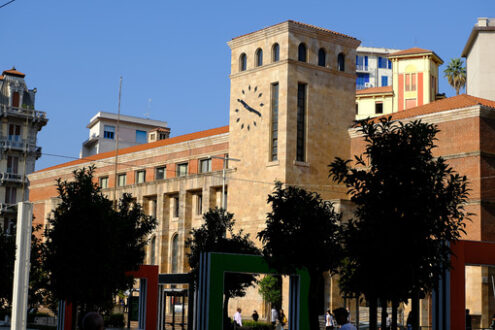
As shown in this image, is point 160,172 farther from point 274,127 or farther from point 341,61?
point 341,61

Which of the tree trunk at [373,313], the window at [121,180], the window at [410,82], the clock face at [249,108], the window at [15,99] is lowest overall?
the tree trunk at [373,313]

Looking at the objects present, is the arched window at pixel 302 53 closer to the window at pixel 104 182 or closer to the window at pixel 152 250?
the window at pixel 152 250

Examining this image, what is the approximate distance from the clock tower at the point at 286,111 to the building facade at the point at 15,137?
1207 inches

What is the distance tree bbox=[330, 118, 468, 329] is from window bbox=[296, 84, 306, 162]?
31079mm

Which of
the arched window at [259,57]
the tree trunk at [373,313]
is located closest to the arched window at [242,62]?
the arched window at [259,57]

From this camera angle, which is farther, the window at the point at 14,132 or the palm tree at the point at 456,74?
the palm tree at the point at 456,74

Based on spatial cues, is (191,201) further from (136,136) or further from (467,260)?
(136,136)

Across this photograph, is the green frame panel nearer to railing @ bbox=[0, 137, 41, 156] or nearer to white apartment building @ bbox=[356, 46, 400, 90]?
railing @ bbox=[0, 137, 41, 156]

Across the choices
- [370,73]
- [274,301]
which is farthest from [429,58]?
[274,301]

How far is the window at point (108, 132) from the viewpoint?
11762cm

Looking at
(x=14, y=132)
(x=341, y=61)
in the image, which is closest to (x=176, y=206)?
(x=341, y=61)

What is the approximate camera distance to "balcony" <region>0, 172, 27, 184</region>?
8081 centimetres

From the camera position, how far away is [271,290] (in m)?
51.1

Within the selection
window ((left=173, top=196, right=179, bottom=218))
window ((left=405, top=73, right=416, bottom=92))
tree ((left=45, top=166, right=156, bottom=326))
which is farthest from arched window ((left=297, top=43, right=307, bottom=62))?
window ((left=405, top=73, right=416, bottom=92))
